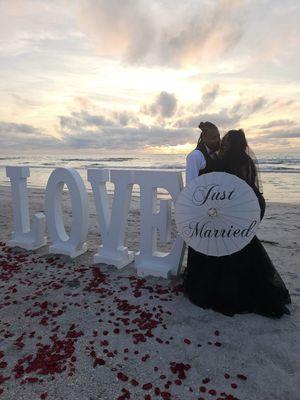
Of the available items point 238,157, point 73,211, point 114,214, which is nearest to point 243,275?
point 238,157

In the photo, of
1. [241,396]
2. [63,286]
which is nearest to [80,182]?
[63,286]

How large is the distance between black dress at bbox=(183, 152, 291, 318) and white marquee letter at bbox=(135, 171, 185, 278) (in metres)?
0.90

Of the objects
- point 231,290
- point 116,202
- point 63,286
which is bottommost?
point 63,286

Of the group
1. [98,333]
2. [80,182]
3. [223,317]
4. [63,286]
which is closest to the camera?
[98,333]

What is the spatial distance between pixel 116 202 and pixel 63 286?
1.48 m

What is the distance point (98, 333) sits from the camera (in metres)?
3.80

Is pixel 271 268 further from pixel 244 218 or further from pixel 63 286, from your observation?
pixel 63 286

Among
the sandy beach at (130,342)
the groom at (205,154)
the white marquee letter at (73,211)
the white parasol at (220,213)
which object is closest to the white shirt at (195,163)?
the groom at (205,154)

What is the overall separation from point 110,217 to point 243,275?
246 centimetres

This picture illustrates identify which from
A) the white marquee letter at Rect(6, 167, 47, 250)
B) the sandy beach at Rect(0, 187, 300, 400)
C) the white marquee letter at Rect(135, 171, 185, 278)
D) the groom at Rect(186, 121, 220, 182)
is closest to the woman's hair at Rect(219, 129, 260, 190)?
the groom at Rect(186, 121, 220, 182)

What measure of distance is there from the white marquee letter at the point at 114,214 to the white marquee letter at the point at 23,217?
5.02 feet

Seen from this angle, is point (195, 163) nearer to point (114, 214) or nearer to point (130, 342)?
point (114, 214)

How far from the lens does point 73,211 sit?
229 inches

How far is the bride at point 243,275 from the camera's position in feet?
13.3
